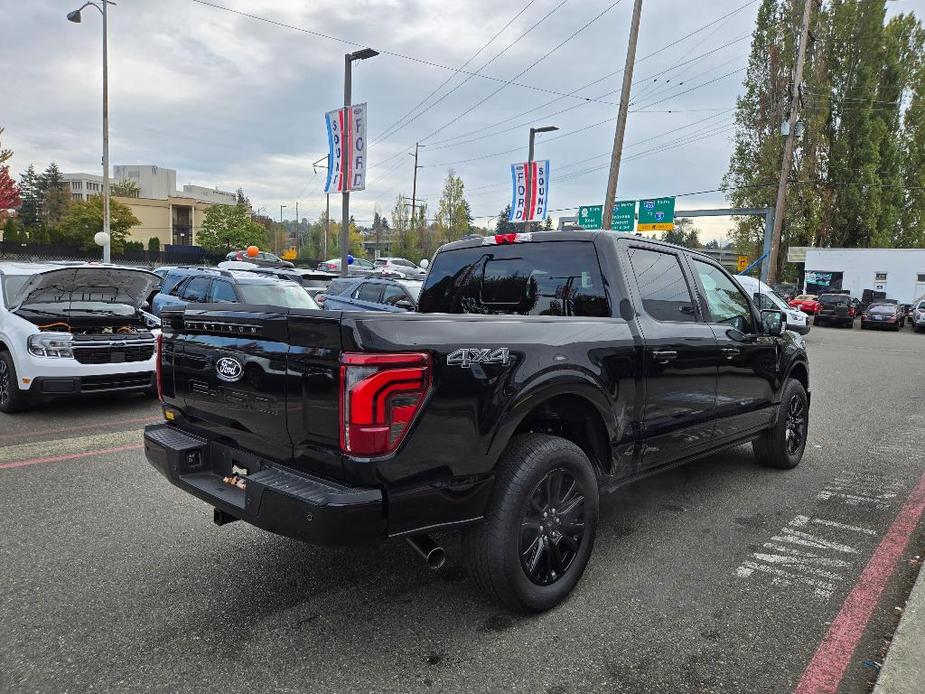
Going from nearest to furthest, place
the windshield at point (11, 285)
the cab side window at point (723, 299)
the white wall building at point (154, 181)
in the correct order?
the cab side window at point (723, 299)
the windshield at point (11, 285)
the white wall building at point (154, 181)

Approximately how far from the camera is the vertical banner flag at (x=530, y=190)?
2402 cm

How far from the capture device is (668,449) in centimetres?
397

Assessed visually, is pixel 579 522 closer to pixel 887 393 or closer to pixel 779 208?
pixel 887 393

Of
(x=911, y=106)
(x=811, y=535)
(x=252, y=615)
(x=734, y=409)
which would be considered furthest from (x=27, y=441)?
(x=911, y=106)

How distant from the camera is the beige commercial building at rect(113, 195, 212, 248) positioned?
89.5 meters

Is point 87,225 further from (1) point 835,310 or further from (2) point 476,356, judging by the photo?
(2) point 476,356

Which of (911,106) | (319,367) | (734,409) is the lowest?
(734,409)

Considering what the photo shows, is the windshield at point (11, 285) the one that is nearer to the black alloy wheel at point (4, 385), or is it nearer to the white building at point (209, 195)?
the black alloy wheel at point (4, 385)

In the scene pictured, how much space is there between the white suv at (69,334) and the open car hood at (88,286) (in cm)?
1

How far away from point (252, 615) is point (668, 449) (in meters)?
2.56

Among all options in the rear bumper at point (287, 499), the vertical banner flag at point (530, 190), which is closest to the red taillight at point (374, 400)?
the rear bumper at point (287, 499)

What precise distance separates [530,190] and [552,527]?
22.2 metres

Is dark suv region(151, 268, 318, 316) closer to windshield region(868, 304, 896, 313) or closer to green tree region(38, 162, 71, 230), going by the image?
windshield region(868, 304, 896, 313)

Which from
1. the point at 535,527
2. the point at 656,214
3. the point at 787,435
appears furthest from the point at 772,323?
the point at 656,214
